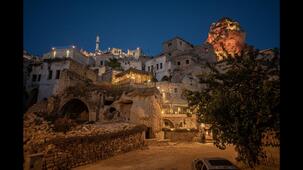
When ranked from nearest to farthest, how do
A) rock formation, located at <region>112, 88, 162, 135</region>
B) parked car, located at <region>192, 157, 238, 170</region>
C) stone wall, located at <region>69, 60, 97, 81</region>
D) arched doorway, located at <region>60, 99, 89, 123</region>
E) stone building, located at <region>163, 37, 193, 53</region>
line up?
parked car, located at <region>192, 157, 238, 170</region>
rock formation, located at <region>112, 88, 162, 135</region>
arched doorway, located at <region>60, 99, 89, 123</region>
stone wall, located at <region>69, 60, 97, 81</region>
stone building, located at <region>163, 37, 193, 53</region>

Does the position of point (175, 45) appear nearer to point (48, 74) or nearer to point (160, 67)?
point (160, 67)

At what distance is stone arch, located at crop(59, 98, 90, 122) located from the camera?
37938 millimetres

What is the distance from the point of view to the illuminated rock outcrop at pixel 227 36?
7762 centimetres

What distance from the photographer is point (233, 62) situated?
13.2 metres

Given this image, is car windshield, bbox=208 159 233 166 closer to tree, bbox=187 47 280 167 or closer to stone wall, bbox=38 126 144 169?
tree, bbox=187 47 280 167

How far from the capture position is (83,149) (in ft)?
51.8

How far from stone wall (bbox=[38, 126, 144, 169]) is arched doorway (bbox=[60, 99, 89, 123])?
1786 cm

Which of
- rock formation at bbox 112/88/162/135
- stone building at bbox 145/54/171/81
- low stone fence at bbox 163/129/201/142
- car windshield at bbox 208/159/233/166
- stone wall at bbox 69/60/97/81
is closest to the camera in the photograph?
car windshield at bbox 208/159/233/166

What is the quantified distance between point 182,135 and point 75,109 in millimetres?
21190

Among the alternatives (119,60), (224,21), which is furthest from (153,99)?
(224,21)

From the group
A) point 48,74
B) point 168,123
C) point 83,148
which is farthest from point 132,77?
point 83,148

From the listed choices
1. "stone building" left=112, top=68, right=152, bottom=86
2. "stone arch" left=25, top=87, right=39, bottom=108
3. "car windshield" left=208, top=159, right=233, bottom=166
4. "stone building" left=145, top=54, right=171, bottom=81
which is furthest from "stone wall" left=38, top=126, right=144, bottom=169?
"stone building" left=145, top=54, right=171, bottom=81
